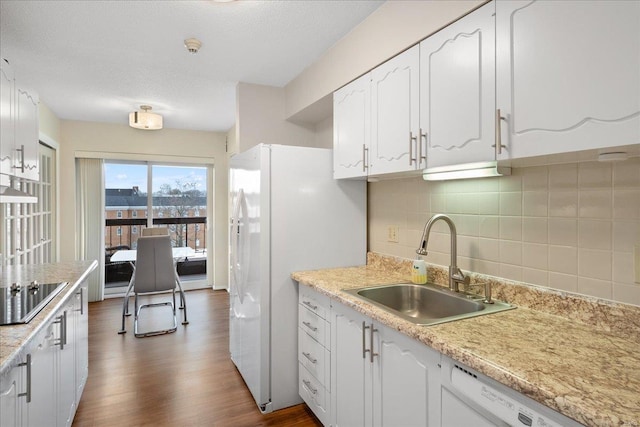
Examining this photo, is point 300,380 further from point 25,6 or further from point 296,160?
point 25,6

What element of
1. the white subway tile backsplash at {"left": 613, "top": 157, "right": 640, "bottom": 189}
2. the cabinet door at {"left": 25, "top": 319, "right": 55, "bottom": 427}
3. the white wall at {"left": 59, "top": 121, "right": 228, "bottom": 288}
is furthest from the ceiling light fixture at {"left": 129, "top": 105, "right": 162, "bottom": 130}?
the white subway tile backsplash at {"left": 613, "top": 157, "right": 640, "bottom": 189}

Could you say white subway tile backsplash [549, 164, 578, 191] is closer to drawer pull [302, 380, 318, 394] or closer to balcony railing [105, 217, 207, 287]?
drawer pull [302, 380, 318, 394]

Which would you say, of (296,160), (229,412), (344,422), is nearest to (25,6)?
(296,160)

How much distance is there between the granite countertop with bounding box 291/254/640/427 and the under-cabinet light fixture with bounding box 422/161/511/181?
0.51m

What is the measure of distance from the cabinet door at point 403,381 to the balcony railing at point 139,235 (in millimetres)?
4527

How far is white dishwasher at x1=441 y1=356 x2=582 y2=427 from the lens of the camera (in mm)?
896

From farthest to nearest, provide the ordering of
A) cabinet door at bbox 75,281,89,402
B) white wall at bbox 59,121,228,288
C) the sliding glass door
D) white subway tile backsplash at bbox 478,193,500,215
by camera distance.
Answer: the sliding glass door → white wall at bbox 59,121,228,288 → cabinet door at bbox 75,281,89,402 → white subway tile backsplash at bbox 478,193,500,215

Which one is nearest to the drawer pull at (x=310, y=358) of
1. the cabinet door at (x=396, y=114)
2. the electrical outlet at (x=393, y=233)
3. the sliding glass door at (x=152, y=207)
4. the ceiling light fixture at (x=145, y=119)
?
the electrical outlet at (x=393, y=233)

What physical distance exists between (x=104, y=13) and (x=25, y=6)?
393 millimetres

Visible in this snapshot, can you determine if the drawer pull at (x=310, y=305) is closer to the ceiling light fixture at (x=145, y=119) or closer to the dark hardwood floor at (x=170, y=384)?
the dark hardwood floor at (x=170, y=384)

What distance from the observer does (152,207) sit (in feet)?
17.5

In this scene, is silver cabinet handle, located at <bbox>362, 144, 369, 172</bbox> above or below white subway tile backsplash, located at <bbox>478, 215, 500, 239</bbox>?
above

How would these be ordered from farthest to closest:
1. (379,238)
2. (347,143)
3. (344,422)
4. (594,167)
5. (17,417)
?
(379,238) → (347,143) → (344,422) → (594,167) → (17,417)

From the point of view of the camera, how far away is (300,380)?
91.3 inches
